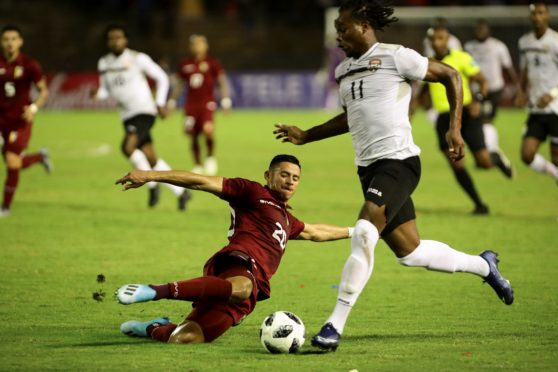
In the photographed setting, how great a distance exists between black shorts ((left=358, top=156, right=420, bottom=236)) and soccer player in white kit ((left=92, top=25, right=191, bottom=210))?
811cm

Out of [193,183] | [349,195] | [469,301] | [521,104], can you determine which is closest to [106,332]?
[193,183]

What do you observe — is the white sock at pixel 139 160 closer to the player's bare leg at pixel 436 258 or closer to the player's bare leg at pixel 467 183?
the player's bare leg at pixel 467 183

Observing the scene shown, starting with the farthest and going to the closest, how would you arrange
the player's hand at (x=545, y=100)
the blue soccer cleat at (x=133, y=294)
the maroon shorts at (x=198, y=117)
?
the maroon shorts at (x=198, y=117), the player's hand at (x=545, y=100), the blue soccer cleat at (x=133, y=294)

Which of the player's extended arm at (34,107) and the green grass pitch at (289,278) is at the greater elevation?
the player's extended arm at (34,107)

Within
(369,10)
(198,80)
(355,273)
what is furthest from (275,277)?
(198,80)

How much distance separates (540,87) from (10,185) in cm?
730

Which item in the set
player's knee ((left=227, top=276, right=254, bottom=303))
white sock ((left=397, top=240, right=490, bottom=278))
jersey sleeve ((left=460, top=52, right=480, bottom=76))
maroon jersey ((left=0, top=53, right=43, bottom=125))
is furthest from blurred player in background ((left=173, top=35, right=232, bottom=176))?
player's knee ((left=227, top=276, right=254, bottom=303))

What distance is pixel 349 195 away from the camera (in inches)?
682

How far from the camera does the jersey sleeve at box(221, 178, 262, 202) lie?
298 inches

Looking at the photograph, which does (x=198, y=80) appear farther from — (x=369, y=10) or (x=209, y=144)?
(x=369, y=10)

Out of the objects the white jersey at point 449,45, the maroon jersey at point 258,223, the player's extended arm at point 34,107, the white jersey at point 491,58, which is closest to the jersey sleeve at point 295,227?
the maroon jersey at point 258,223

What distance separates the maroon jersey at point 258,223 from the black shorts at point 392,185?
70 cm

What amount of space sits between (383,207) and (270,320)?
110cm

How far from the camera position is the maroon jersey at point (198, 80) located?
2100 cm
